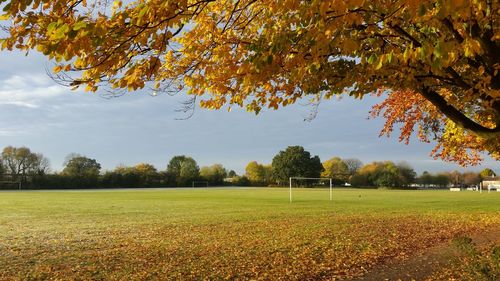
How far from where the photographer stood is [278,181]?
120 meters

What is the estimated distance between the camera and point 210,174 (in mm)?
116375

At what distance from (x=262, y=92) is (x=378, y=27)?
8.85ft

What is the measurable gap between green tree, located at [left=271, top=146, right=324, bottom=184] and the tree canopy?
109288 mm

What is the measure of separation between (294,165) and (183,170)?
29148 mm

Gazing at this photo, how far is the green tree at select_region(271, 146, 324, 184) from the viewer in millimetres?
120625

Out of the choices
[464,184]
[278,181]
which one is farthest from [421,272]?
[464,184]

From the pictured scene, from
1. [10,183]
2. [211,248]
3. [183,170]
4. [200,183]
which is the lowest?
[211,248]

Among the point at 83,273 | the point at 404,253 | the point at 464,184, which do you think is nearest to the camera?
the point at 83,273

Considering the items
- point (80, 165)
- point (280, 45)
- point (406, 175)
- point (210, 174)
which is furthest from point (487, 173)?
point (280, 45)

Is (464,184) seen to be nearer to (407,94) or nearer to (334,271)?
(407,94)

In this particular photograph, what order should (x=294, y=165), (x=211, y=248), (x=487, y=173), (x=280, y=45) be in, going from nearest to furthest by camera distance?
(x=280, y=45)
(x=211, y=248)
(x=294, y=165)
(x=487, y=173)

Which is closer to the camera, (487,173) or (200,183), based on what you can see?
(200,183)

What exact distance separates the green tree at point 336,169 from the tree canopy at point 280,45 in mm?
114837

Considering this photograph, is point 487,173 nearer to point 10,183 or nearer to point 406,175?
point 406,175
